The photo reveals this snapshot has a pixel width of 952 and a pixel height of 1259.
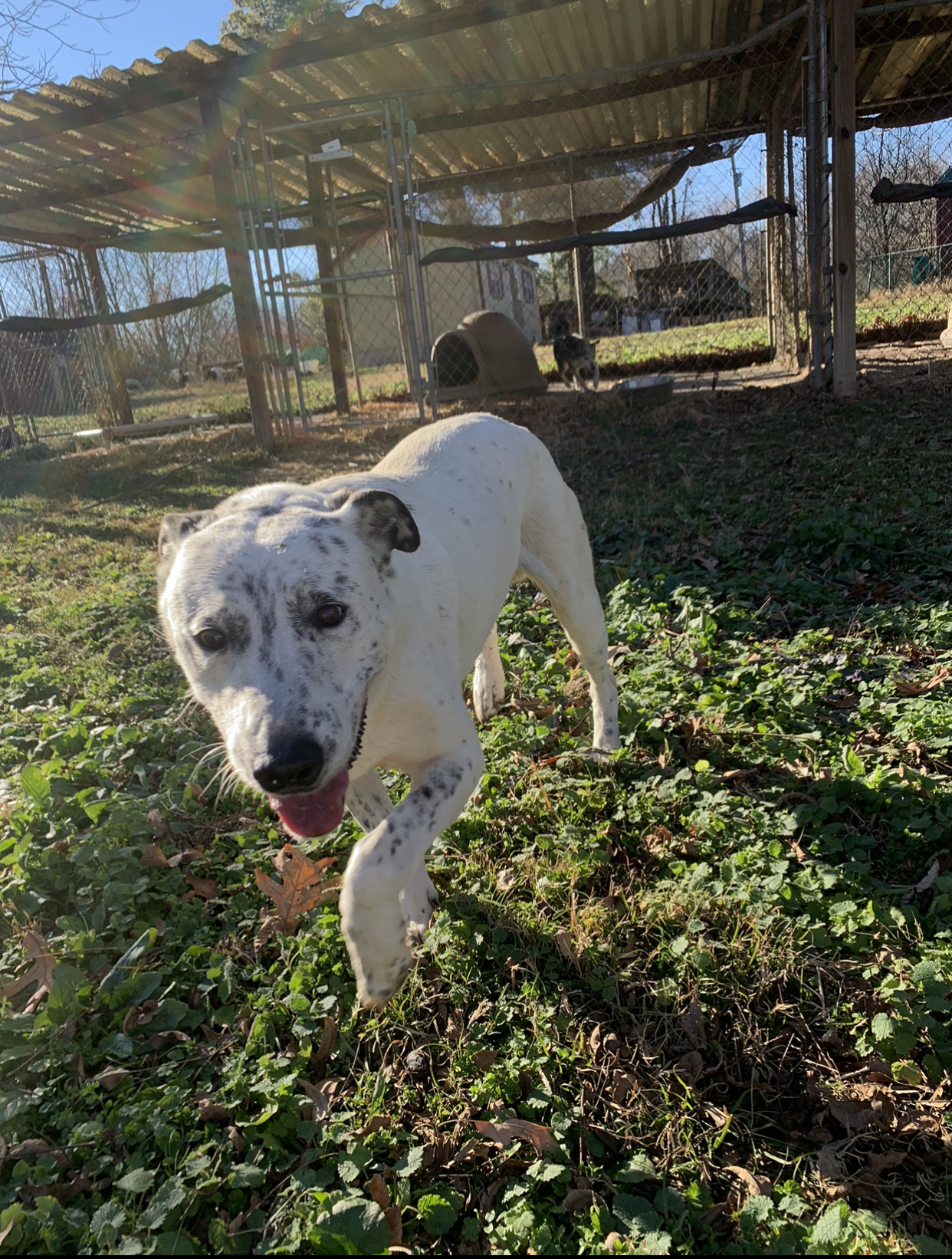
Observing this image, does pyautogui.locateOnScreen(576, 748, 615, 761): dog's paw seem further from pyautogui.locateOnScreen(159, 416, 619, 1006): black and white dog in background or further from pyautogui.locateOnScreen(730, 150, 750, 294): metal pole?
pyautogui.locateOnScreen(730, 150, 750, 294): metal pole

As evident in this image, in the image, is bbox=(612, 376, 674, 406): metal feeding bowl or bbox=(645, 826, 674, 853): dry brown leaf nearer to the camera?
bbox=(645, 826, 674, 853): dry brown leaf

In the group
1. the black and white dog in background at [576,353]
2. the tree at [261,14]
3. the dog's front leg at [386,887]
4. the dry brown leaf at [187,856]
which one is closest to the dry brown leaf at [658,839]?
the dog's front leg at [386,887]

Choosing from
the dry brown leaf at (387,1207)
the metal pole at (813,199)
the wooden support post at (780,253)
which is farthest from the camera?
the wooden support post at (780,253)

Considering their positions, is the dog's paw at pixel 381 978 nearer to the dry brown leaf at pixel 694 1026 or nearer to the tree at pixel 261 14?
the dry brown leaf at pixel 694 1026

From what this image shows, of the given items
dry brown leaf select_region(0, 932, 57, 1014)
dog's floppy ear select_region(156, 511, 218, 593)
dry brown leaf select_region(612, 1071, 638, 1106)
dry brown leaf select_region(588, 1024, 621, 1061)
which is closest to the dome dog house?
dog's floppy ear select_region(156, 511, 218, 593)

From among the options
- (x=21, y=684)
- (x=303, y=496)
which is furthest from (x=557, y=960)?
(x=21, y=684)

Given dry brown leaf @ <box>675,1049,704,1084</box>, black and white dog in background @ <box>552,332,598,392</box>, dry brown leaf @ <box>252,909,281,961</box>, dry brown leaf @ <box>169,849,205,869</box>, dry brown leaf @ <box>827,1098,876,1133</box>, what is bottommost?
dry brown leaf @ <box>827,1098,876,1133</box>

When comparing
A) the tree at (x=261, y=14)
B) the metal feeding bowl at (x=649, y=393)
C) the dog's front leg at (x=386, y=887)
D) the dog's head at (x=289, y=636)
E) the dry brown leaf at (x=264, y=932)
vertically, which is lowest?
the dry brown leaf at (x=264, y=932)

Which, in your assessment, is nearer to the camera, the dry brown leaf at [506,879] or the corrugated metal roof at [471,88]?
the dry brown leaf at [506,879]

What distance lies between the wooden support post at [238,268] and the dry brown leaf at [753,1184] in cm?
976

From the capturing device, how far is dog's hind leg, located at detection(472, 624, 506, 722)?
3707mm

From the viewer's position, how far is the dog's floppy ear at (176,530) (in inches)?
92.5

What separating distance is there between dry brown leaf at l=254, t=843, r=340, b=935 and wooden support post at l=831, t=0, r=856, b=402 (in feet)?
25.9

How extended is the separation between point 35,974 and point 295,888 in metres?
0.78
